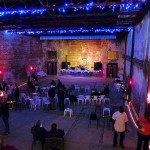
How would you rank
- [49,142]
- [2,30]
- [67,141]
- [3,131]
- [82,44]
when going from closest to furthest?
1. [49,142]
2. [67,141]
3. [3,131]
4. [2,30]
5. [82,44]

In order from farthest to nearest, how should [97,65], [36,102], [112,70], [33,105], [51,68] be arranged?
[51,68] → [97,65] → [112,70] → [36,102] → [33,105]

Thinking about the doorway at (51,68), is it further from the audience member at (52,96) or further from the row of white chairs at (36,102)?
the audience member at (52,96)

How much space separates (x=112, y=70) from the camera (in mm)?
28016

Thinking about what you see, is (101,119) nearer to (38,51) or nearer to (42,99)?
(42,99)

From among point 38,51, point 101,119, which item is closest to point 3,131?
point 101,119

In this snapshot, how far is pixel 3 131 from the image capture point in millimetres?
10539

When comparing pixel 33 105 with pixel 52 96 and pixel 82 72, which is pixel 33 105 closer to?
pixel 52 96

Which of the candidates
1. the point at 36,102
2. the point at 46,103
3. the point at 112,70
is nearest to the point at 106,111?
the point at 46,103

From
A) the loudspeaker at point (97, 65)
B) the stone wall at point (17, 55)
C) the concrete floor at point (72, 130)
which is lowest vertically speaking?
the concrete floor at point (72, 130)

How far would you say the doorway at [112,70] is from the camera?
2788cm

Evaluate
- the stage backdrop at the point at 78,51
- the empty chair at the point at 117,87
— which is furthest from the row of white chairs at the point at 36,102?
the stage backdrop at the point at 78,51

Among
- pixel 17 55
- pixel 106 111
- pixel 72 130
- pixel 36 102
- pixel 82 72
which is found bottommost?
pixel 72 130

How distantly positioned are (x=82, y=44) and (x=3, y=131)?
21.7 metres

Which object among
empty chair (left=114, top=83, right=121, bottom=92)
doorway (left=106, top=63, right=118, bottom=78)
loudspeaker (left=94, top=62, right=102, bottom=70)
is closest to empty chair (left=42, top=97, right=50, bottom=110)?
empty chair (left=114, top=83, right=121, bottom=92)
